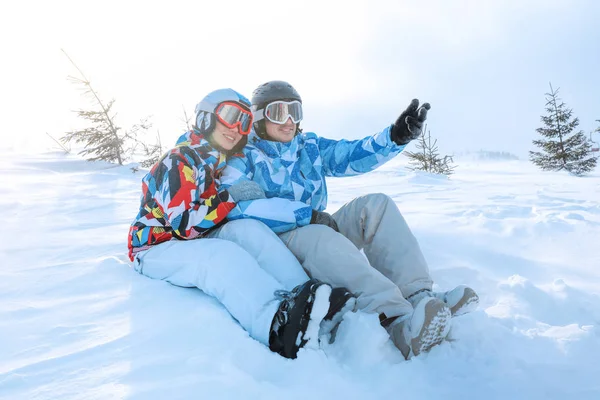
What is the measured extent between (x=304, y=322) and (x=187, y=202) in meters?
1.02

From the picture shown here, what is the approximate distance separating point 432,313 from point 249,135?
1841 mm

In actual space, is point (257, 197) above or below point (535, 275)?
above

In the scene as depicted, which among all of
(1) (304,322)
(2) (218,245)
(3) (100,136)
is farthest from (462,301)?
(3) (100,136)

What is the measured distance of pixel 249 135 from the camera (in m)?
2.94

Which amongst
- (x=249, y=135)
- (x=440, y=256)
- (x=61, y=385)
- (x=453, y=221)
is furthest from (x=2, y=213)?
(x=453, y=221)

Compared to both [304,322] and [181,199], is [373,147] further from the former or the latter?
[304,322]

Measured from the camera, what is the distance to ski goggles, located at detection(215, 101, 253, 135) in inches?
105

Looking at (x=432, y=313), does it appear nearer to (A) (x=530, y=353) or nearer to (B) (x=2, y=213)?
(A) (x=530, y=353)

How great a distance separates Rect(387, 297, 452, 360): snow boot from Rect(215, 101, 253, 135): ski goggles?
5.46 ft

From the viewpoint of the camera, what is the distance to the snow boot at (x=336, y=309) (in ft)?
5.67

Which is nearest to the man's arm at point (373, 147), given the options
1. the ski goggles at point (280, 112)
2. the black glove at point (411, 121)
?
the black glove at point (411, 121)

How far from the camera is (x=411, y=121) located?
106 inches

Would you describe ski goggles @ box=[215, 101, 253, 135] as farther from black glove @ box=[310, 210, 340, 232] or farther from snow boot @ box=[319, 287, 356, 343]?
snow boot @ box=[319, 287, 356, 343]

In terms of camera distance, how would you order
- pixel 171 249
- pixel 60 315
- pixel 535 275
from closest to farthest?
pixel 60 315 → pixel 171 249 → pixel 535 275
